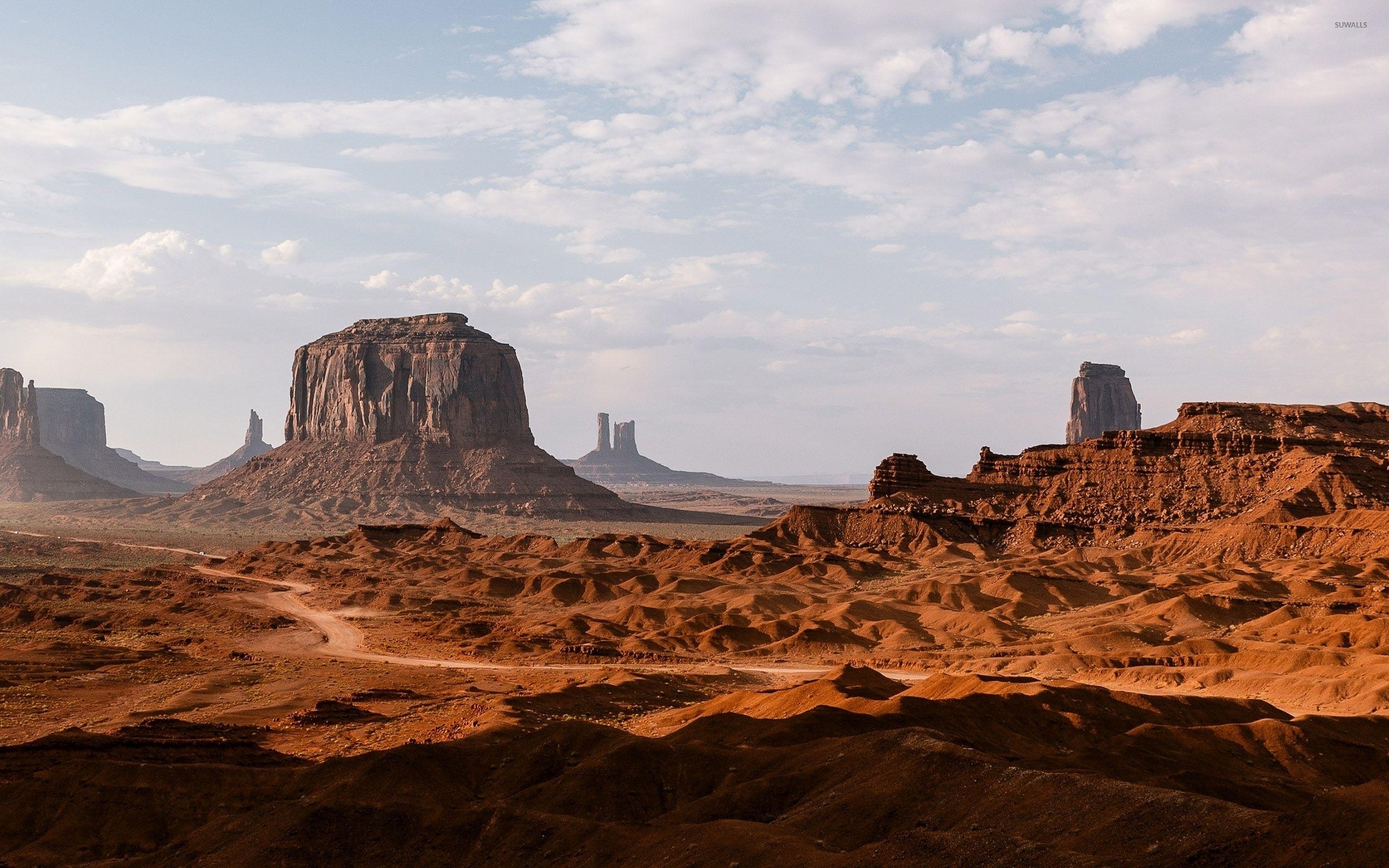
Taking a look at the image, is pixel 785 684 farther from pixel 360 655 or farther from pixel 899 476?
pixel 899 476

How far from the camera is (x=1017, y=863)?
2692 centimetres

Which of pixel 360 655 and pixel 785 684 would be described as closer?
pixel 785 684

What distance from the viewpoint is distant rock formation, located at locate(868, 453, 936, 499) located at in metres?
166

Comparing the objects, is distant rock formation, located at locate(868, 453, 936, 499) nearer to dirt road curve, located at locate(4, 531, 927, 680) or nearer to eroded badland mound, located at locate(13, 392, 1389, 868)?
eroded badland mound, located at locate(13, 392, 1389, 868)

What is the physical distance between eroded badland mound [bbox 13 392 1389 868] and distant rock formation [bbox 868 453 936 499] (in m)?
6.33

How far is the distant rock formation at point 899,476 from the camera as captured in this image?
166m

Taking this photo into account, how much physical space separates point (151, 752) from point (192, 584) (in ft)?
266

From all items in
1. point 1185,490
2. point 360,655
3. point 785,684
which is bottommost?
point 785,684

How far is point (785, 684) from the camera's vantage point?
7106cm

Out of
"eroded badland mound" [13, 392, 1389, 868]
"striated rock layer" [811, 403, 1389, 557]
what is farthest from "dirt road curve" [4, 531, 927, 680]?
"striated rock layer" [811, 403, 1389, 557]

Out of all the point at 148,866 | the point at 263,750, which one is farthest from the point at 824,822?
the point at 263,750

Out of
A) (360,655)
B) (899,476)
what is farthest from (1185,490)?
(360,655)

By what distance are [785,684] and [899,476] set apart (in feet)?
324

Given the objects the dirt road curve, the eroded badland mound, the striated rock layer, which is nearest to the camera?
the eroded badland mound
